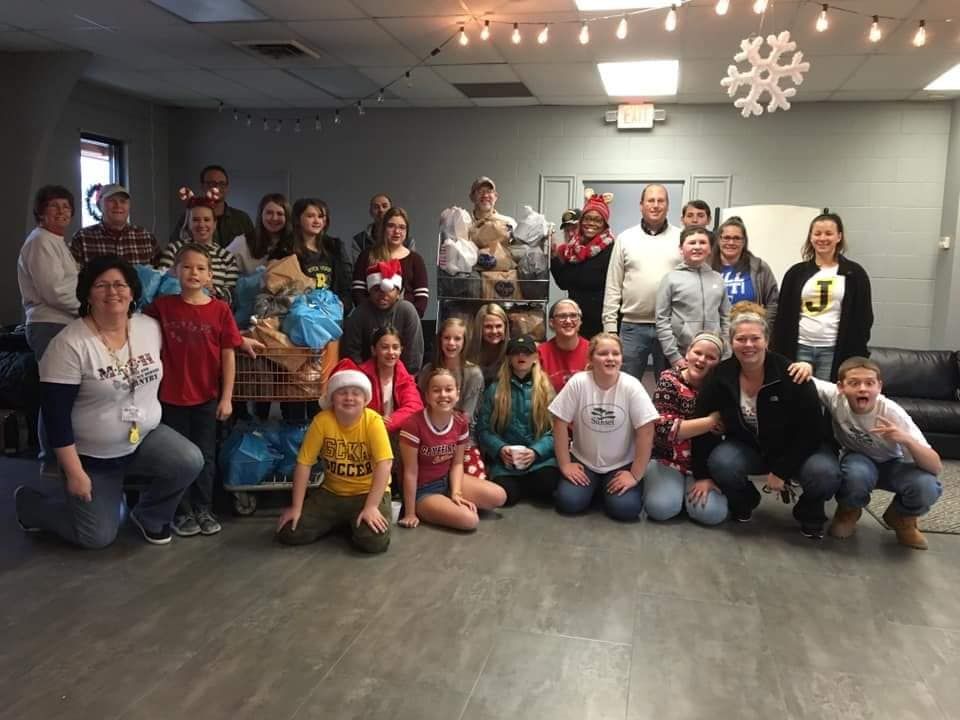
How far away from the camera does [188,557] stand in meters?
3.00

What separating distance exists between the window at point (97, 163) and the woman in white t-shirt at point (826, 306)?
6.38 metres

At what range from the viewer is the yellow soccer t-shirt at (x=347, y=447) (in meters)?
3.14

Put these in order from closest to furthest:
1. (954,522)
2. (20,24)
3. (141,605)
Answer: (141,605)
(954,522)
(20,24)

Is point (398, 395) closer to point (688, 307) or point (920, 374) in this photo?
point (688, 307)

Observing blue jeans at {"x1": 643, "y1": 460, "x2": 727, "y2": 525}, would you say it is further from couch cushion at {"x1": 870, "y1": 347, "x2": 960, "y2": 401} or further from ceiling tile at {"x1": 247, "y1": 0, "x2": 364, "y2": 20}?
Result: ceiling tile at {"x1": 247, "y1": 0, "x2": 364, "y2": 20}

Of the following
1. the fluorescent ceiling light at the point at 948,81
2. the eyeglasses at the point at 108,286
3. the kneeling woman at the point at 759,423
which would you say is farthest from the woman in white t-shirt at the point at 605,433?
the fluorescent ceiling light at the point at 948,81

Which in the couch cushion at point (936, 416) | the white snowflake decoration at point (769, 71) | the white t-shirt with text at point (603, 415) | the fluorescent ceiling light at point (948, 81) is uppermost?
the fluorescent ceiling light at point (948, 81)

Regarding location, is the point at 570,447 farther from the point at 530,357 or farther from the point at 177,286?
the point at 177,286

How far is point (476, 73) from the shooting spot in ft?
20.4

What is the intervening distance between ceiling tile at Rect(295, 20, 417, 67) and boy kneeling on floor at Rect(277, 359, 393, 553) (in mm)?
2962

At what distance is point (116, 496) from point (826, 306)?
3.46m

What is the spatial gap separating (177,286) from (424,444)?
1.32m

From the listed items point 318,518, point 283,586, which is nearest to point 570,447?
point 318,518

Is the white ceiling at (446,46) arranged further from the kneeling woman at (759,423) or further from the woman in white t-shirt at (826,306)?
the kneeling woman at (759,423)
